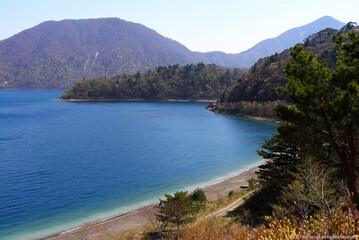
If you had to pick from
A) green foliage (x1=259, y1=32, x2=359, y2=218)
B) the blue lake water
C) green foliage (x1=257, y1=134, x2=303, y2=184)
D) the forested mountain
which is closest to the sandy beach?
the blue lake water

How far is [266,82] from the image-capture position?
146 m

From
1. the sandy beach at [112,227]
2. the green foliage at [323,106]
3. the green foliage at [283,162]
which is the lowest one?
the sandy beach at [112,227]

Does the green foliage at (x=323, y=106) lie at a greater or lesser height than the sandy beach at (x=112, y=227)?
greater

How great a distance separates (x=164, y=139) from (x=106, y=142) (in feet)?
56.8

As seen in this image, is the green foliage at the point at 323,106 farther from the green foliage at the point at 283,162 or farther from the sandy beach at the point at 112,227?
the sandy beach at the point at 112,227

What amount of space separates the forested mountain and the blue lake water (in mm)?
39809

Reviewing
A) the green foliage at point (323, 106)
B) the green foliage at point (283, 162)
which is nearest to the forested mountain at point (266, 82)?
the green foliage at point (283, 162)

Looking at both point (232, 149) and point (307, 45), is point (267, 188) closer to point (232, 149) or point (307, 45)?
point (232, 149)

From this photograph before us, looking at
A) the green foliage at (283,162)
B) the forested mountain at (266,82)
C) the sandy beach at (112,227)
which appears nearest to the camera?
the sandy beach at (112,227)

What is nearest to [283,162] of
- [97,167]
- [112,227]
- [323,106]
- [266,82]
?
[323,106]

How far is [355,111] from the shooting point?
1605 cm

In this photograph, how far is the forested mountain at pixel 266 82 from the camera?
137 m

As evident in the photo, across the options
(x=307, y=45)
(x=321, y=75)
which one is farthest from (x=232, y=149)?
(x=307, y=45)

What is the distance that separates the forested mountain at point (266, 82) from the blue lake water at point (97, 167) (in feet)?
131
